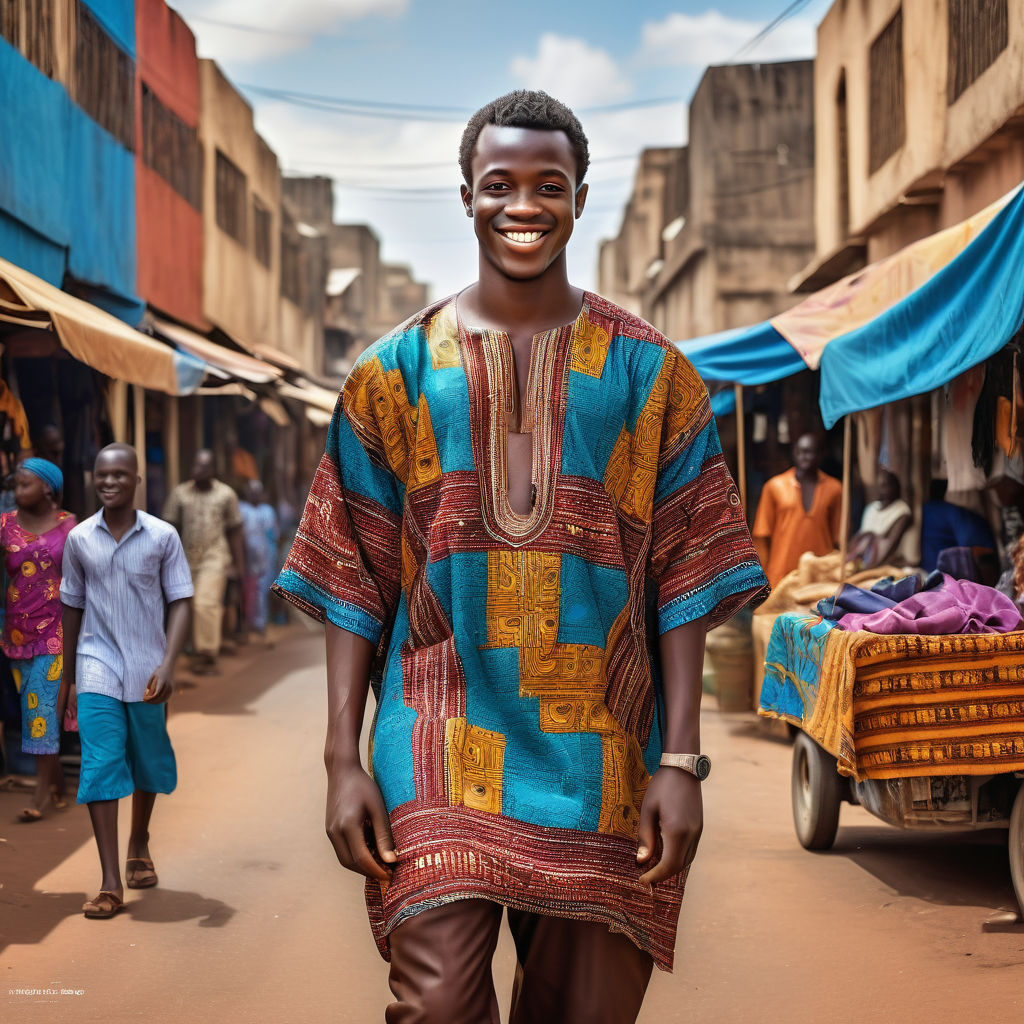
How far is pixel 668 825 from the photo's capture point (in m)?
2.37

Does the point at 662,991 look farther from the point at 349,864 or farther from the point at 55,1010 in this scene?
the point at 349,864

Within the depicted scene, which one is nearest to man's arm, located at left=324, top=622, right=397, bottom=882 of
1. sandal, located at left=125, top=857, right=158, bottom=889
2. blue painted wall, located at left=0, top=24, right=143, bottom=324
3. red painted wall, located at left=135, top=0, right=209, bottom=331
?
sandal, located at left=125, top=857, right=158, bottom=889

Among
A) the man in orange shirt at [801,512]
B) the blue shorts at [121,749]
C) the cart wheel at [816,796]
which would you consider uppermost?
the man in orange shirt at [801,512]

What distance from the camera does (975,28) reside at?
10.7 m

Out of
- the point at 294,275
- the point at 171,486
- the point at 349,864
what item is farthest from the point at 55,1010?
the point at 294,275

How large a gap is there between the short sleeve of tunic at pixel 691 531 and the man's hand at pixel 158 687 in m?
3.64

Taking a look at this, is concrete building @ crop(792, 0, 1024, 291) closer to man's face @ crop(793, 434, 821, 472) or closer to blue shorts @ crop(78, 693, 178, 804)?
→ man's face @ crop(793, 434, 821, 472)

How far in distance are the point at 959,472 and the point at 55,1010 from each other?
5.42 metres

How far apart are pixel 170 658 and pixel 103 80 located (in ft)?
30.2

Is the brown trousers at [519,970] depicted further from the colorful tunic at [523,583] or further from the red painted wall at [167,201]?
the red painted wall at [167,201]

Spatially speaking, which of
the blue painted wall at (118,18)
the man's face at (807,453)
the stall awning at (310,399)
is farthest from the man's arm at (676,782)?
the stall awning at (310,399)

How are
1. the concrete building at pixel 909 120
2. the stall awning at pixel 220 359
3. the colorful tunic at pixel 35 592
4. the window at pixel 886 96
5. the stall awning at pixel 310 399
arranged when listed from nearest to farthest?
1. the colorful tunic at pixel 35 592
2. the concrete building at pixel 909 120
3. the window at pixel 886 96
4. the stall awning at pixel 220 359
5. the stall awning at pixel 310 399

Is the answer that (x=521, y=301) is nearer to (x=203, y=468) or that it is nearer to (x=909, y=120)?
(x=909, y=120)

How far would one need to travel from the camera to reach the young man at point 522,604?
7.74ft
